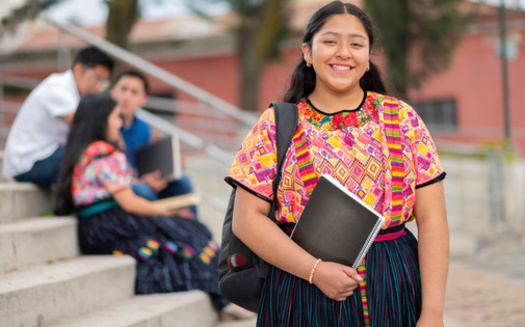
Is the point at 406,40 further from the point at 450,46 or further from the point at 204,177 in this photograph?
the point at 204,177

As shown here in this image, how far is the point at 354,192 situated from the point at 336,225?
126 mm

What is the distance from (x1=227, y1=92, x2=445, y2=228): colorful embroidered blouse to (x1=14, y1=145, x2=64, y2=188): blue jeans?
2065mm

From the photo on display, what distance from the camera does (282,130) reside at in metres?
1.82

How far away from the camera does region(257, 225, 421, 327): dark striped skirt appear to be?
180 cm

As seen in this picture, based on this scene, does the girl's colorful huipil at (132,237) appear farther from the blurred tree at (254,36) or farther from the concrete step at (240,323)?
the blurred tree at (254,36)

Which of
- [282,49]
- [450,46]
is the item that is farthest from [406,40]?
[282,49]

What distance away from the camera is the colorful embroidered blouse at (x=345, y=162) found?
1.80 m

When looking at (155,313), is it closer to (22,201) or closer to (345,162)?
(22,201)

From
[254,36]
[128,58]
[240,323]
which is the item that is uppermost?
[254,36]

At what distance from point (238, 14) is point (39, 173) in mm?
11578

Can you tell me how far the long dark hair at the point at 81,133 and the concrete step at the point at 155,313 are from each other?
65 cm

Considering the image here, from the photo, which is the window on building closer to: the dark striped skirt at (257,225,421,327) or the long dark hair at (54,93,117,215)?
the long dark hair at (54,93,117,215)

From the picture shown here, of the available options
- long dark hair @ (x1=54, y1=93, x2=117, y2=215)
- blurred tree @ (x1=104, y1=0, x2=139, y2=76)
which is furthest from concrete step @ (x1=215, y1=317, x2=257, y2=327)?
blurred tree @ (x1=104, y1=0, x2=139, y2=76)

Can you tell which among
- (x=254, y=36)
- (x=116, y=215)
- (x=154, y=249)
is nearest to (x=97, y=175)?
(x=116, y=215)
